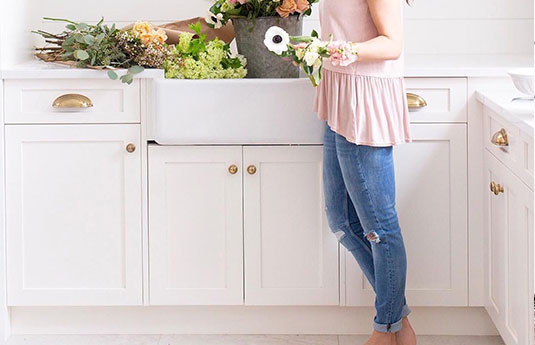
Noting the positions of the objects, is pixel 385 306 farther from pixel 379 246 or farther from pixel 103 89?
pixel 103 89

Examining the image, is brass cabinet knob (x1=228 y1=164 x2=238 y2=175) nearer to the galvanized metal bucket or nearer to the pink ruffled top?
the galvanized metal bucket

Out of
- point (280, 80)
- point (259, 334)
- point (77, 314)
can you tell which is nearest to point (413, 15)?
point (280, 80)

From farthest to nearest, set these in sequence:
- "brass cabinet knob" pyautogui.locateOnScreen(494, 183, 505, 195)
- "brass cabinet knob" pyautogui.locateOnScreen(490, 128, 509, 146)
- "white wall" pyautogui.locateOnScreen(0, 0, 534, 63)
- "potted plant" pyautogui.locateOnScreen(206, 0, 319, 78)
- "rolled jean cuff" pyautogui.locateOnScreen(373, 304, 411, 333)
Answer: "white wall" pyautogui.locateOnScreen(0, 0, 534, 63), "potted plant" pyautogui.locateOnScreen(206, 0, 319, 78), "rolled jean cuff" pyautogui.locateOnScreen(373, 304, 411, 333), "brass cabinet knob" pyautogui.locateOnScreen(494, 183, 505, 195), "brass cabinet knob" pyautogui.locateOnScreen(490, 128, 509, 146)

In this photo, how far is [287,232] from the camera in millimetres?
2918

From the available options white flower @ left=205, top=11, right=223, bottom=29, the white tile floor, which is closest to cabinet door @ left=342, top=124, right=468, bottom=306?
the white tile floor

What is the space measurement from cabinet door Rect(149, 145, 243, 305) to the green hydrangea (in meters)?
0.25

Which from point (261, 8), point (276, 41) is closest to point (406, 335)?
point (276, 41)

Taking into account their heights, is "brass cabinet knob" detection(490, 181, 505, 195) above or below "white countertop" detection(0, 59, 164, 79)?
A: below

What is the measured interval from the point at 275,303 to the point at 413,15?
4.38ft

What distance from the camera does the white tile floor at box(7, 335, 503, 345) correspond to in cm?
295

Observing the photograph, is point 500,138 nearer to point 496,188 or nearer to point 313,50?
point 496,188

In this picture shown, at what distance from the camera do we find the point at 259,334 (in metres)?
3.03

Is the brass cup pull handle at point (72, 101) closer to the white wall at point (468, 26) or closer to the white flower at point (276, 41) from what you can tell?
the white flower at point (276, 41)

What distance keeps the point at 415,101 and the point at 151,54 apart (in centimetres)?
89
